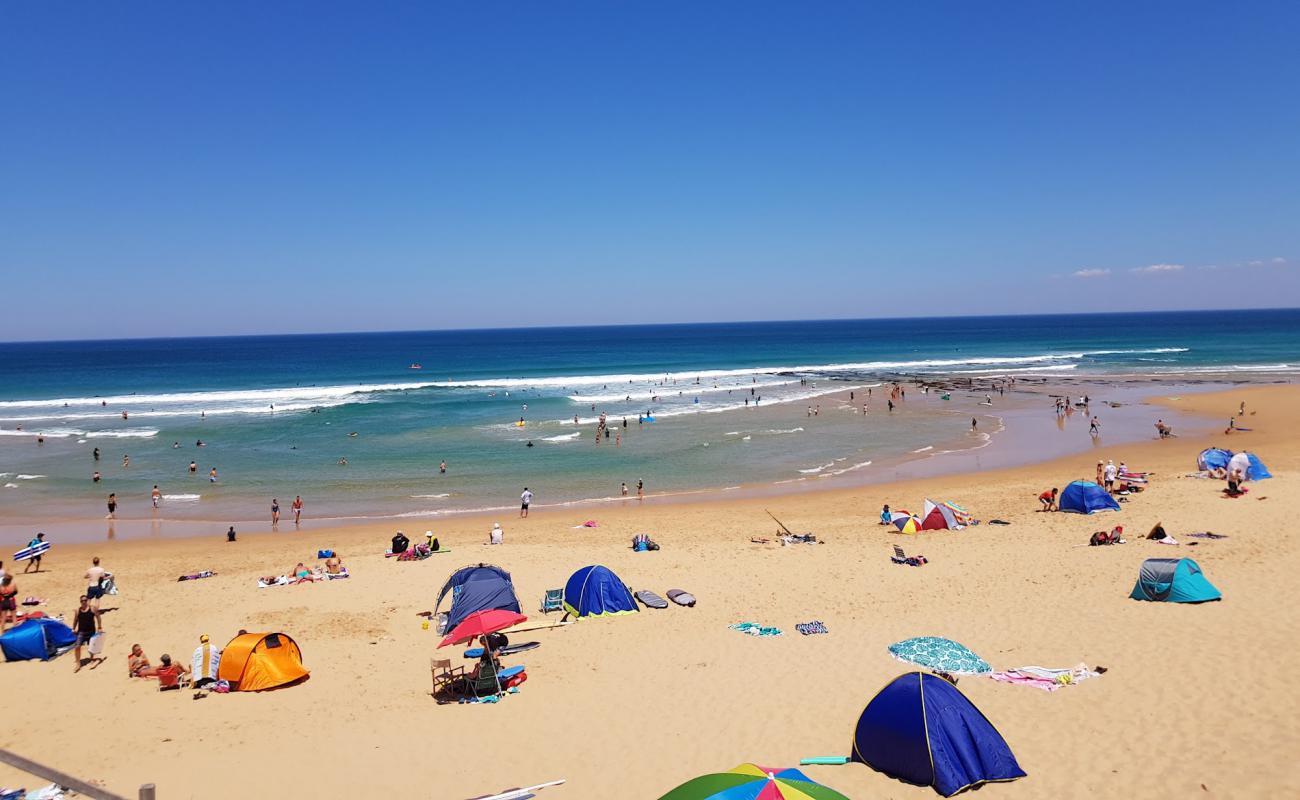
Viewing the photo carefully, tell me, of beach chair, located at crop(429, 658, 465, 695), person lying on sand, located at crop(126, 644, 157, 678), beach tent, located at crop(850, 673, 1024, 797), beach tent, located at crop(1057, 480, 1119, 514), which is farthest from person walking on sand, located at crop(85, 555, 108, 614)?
beach tent, located at crop(1057, 480, 1119, 514)

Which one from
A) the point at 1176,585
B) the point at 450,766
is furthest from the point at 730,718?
the point at 1176,585

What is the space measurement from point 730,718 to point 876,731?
2074 millimetres

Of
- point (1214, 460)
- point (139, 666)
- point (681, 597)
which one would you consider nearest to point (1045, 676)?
point (681, 597)

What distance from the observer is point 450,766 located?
8664 mm

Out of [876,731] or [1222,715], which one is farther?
[1222,715]

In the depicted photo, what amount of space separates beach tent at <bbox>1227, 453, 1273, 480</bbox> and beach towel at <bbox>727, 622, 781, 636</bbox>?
17137mm

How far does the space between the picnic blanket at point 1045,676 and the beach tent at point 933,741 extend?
210 centimetres

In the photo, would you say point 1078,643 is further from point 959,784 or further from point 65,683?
point 65,683

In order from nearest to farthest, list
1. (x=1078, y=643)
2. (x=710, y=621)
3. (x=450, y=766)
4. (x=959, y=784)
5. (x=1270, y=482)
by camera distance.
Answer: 1. (x=959, y=784)
2. (x=450, y=766)
3. (x=1078, y=643)
4. (x=710, y=621)
5. (x=1270, y=482)

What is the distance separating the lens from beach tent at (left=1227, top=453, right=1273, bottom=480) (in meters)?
21.5

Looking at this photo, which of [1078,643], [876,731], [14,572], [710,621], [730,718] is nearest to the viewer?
[876,731]

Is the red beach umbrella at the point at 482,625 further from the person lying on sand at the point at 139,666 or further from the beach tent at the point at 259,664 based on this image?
the person lying on sand at the point at 139,666

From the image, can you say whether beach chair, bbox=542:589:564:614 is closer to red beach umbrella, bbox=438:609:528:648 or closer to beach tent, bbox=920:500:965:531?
red beach umbrella, bbox=438:609:528:648

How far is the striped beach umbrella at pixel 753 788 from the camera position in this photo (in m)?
6.08
